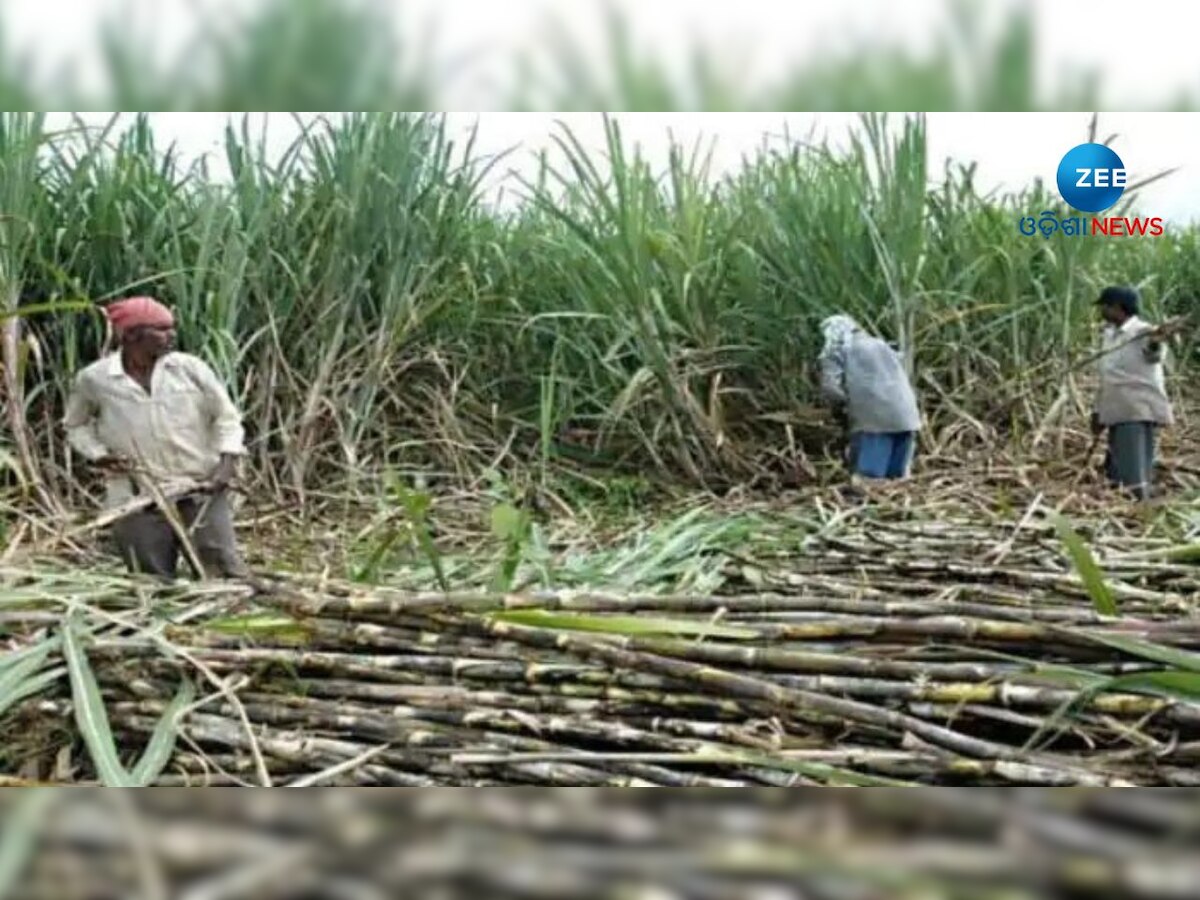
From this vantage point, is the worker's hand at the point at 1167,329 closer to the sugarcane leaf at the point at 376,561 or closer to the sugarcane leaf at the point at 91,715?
the sugarcane leaf at the point at 376,561

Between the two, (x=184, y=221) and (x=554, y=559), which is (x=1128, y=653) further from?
(x=184, y=221)

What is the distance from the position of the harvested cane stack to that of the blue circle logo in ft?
1.07

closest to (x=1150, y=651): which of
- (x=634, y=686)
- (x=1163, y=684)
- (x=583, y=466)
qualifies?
(x=1163, y=684)

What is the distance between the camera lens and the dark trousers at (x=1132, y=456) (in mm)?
1402

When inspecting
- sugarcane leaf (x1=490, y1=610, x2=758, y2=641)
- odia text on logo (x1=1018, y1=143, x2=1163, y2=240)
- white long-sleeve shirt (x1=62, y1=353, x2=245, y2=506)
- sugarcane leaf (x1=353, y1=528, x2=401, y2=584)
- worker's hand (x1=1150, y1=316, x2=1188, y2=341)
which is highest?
odia text on logo (x1=1018, y1=143, x2=1163, y2=240)

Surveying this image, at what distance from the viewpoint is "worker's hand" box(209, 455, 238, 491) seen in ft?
4.26

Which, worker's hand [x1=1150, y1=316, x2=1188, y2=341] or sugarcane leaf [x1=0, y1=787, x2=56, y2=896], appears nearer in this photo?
sugarcane leaf [x1=0, y1=787, x2=56, y2=896]

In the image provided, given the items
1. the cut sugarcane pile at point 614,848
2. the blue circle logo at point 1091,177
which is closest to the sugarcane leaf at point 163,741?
the cut sugarcane pile at point 614,848

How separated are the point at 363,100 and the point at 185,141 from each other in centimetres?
39

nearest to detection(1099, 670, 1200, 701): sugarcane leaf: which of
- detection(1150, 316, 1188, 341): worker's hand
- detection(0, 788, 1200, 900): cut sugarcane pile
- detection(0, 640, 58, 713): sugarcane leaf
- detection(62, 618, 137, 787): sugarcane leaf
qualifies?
detection(0, 788, 1200, 900): cut sugarcane pile

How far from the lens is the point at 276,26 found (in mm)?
699

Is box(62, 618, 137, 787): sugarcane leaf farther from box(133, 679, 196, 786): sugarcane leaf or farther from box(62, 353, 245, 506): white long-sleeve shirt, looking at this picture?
box(62, 353, 245, 506): white long-sleeve shirt

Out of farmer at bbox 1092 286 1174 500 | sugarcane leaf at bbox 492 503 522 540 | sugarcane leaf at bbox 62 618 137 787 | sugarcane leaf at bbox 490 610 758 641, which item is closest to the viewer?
sugarcane leaf at bbox 62 618 137 787

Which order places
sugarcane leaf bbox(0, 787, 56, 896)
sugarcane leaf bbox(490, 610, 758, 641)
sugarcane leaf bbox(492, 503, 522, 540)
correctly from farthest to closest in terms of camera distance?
sugarcane leaf bbox(492, 503, 522, 540) < sugarcane leaf bbox(490, 610, 758, 641) < sugarcane leaf bbox(0, 787, 56, 896)
